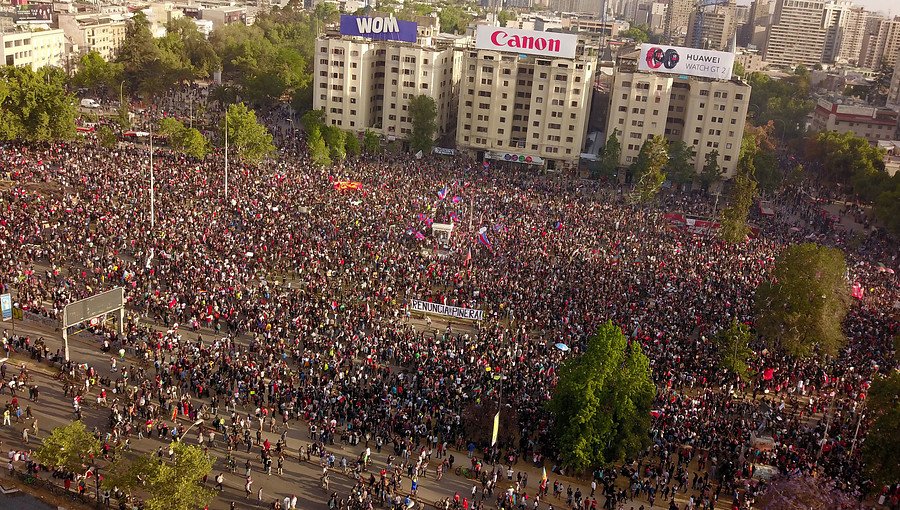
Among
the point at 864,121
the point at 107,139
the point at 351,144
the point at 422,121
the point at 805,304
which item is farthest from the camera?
the point at 864,121

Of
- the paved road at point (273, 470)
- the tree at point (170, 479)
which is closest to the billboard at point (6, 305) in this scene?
the paved road at point (273, 470)

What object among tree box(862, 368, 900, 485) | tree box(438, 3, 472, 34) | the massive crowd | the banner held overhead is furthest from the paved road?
tree box(438, 3, 472, 34)

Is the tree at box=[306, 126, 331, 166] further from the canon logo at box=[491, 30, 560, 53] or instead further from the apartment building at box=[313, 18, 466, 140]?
the canon logo at box=[491, 30, 560, 53]

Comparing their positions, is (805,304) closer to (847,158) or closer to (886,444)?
(886,444)

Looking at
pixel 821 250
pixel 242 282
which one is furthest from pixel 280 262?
pixel 821 250

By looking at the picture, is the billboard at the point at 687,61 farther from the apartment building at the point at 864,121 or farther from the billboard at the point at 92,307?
the billboard at the point at 92,307

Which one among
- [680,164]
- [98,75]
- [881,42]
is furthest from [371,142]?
[881,42]
